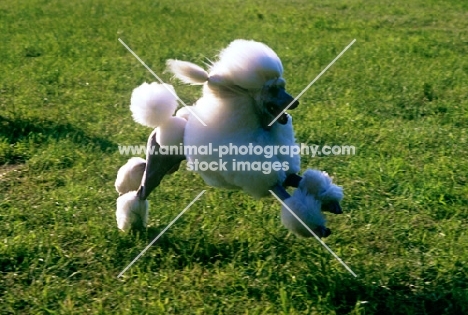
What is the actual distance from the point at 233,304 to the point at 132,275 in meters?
0.50

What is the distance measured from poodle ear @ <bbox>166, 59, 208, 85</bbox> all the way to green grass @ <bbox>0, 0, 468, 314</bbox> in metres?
0.84

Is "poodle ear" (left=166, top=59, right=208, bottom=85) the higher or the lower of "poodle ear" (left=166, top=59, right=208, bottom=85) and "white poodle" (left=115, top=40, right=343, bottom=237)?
the higher

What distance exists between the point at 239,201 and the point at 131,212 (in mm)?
704

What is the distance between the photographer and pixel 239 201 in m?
3.64

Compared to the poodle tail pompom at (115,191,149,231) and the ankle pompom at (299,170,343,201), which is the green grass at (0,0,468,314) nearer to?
the poodle tail pompom at (115,191,149,231)

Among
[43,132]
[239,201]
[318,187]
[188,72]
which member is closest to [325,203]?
[318,187]

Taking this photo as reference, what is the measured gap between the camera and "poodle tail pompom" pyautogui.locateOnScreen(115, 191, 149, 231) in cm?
317

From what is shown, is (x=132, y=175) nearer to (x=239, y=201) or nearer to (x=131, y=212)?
(x=131, y=212)

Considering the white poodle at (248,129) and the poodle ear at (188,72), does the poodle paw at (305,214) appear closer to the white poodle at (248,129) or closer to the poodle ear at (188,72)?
the white poodle at (248,129)

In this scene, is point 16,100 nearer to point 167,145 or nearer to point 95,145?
point 95,145

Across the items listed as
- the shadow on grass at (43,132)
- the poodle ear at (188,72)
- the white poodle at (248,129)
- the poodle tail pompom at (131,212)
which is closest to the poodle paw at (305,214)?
the white poodle at (248,129)

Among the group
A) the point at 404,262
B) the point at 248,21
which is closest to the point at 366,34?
the point at 248,21

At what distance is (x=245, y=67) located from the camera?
102 inches

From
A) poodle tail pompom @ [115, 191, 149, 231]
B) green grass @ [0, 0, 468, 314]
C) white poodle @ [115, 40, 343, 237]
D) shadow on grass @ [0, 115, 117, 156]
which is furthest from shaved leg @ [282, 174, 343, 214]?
shadow on grass @ [0, 115, 117, 156]
